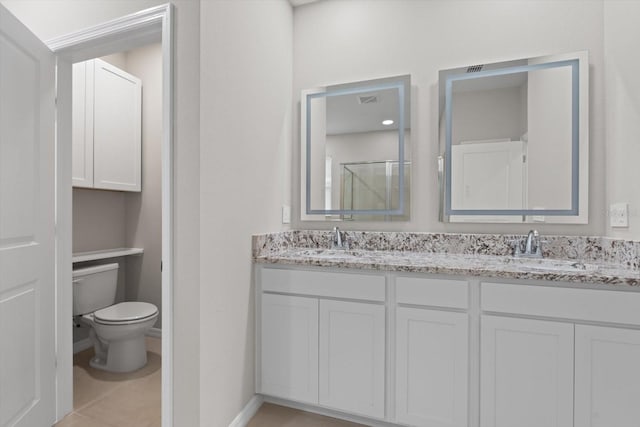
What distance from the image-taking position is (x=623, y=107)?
158 centimetres

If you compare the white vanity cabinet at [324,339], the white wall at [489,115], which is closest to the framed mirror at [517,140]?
the white wall at [489,115]

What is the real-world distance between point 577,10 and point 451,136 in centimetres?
91

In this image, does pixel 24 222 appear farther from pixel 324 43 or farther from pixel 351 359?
pixel 324 43

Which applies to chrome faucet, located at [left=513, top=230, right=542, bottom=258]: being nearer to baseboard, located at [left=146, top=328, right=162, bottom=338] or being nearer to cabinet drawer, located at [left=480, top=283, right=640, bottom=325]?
cabinet drawer, located at [left=480, top=283, right=640, bottom=325]

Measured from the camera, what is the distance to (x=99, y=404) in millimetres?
1884

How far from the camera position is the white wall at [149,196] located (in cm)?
282

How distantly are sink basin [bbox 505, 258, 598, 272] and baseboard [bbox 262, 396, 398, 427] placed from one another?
1012 millimetres

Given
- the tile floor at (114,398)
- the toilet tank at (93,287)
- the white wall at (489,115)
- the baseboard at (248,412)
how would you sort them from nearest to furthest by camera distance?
the baseboard at (248,412) < the tile floor at (114,398) < the white wall at (489,115) < the toilet tank at (93,287)

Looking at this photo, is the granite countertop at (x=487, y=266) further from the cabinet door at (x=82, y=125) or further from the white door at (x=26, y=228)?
the cabinet door at (x=82, y=125)

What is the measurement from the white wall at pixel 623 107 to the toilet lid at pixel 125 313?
9.37ft

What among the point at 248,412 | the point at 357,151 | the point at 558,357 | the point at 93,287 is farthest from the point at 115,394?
the point at 558,357

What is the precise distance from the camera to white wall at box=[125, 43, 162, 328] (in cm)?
282

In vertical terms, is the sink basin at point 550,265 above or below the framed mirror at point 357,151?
below

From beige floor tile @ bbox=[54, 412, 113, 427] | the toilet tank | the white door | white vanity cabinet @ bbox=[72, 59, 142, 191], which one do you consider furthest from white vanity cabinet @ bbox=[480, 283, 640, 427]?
white vanity cabinet @ bbox=[72, 59, 142, 191]
